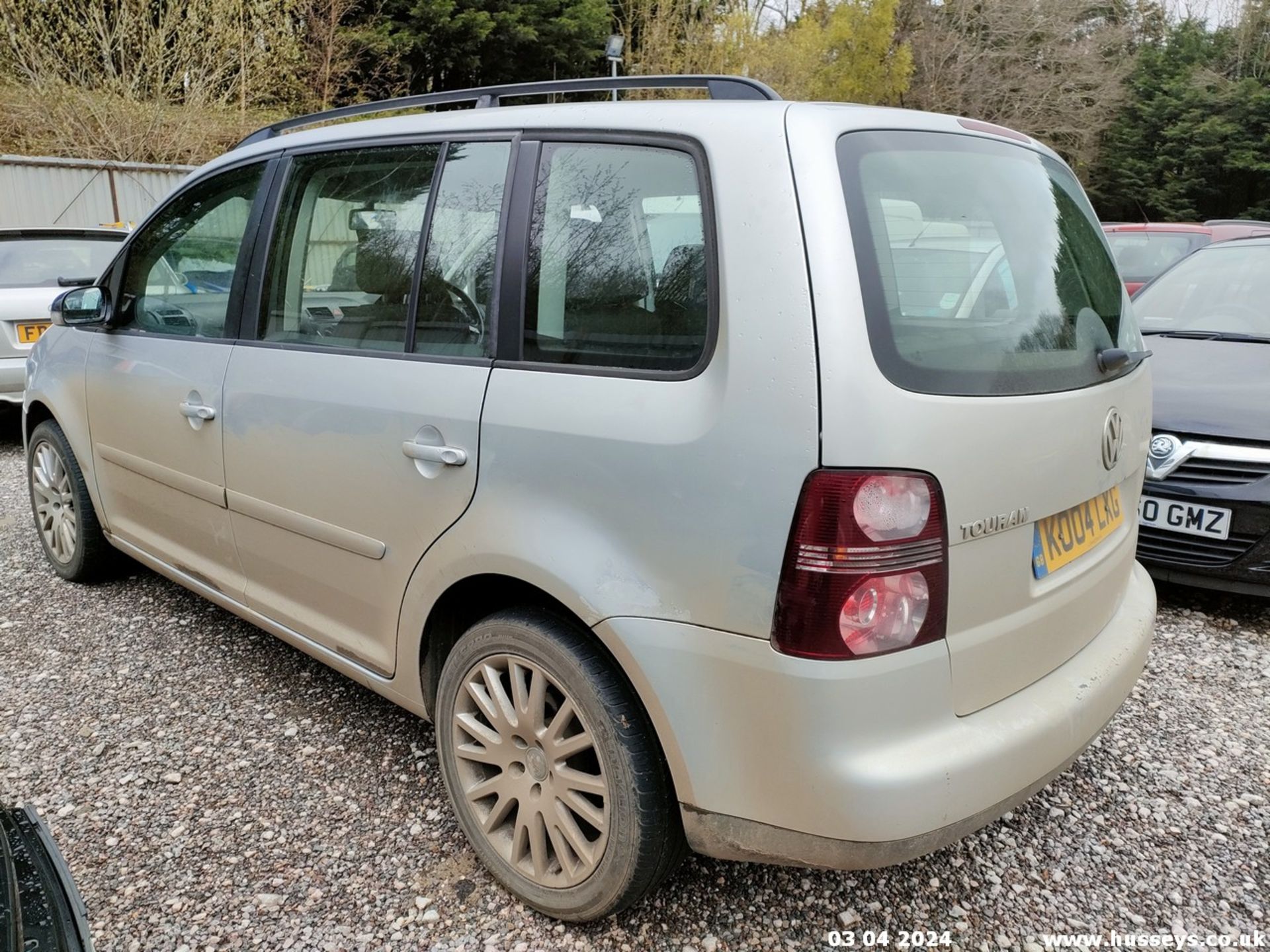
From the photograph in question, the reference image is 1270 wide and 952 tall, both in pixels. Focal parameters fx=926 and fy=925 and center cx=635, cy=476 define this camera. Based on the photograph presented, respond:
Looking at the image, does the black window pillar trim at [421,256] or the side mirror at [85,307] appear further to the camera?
the side mirror at [85,307]

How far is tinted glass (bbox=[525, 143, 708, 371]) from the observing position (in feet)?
5.83

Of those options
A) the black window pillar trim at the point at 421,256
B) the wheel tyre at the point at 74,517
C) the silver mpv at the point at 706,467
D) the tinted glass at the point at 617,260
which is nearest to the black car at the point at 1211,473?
the silver mpv at the point at 706,467

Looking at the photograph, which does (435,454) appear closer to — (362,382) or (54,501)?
(362,382)

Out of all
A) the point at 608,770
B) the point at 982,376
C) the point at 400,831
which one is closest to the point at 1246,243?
the point at 982,376

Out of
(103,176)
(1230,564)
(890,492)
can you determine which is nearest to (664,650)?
(890,492)

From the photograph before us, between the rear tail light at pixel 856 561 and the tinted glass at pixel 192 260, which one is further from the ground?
the tinted glass at pixel 192 260

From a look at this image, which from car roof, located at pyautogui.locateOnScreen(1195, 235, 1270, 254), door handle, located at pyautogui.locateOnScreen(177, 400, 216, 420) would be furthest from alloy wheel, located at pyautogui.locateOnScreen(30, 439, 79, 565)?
car roof, located at pyautogui.locateOnScreen(1195, 235, 1270, 254)

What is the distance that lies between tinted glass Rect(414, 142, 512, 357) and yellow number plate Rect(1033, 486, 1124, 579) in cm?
122

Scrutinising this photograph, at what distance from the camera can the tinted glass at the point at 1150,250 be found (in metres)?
9.97

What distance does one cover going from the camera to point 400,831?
2367 mm

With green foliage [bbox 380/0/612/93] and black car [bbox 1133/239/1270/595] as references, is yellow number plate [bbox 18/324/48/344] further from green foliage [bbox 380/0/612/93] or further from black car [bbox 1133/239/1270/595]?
green foliage [bbox 380/0/612/93]

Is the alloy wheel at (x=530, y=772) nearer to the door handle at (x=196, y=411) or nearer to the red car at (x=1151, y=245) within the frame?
the door handle at (x=196, y=411)

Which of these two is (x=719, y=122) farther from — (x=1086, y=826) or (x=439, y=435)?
(x=1086, y=826)

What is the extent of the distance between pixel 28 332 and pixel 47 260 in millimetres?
640
